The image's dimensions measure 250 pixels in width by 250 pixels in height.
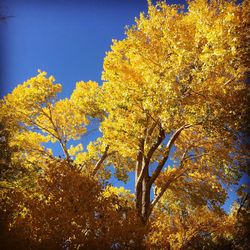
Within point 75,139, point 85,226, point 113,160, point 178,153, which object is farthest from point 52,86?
point 85,226

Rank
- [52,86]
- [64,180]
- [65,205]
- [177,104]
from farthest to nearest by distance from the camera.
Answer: [52,86], [64,180], [65,205], [177,104]

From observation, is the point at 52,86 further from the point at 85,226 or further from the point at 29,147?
the point at 85,226

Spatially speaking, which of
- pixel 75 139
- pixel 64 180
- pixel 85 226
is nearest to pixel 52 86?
pixel 75 139

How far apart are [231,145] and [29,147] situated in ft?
36.6

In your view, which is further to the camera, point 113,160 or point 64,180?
point 113,160

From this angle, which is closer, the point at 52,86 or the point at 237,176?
the point at 237,176

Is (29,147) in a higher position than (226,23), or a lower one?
lower

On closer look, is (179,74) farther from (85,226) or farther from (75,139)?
(75,139)

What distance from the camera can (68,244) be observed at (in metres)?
8.82

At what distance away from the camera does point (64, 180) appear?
11.1 meters

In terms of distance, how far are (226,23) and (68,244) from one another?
27.8 feet

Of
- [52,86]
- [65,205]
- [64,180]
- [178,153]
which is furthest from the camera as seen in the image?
[52,86]

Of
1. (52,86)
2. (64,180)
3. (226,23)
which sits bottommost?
(64,180)

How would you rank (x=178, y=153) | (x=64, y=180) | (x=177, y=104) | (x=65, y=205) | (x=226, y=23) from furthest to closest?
(x=178, y=153)
(x=64, y=180)
(x=65, y=205)
(x=177, y=104)
(x=226, y=23)
